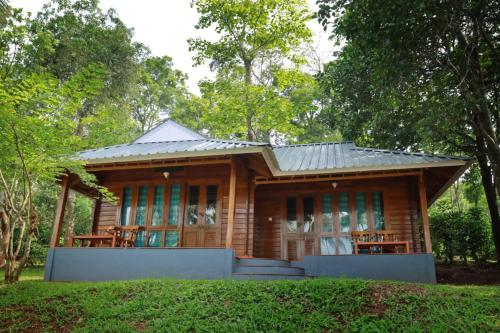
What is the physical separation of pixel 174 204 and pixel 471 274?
8779mm

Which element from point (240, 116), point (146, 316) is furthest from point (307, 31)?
point (146, 316)

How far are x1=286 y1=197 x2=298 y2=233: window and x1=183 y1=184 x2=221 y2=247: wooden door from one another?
7.22 feet

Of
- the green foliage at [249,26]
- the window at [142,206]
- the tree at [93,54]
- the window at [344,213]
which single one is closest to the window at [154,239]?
the window at [142,206]

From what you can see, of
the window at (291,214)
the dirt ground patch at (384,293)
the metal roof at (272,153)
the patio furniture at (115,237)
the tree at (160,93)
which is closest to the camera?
the dirt ground patch at (384,293)

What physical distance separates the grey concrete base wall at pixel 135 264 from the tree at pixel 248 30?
13753 mm

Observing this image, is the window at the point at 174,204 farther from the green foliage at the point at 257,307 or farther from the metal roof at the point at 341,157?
the green foliage at the point at 257,307

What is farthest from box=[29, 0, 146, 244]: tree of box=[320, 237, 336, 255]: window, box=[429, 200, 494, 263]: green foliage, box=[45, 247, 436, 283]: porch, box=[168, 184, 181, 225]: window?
box=[429, 200, 494, 263]: green foliage

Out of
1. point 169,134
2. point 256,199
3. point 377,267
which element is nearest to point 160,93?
point 169,134

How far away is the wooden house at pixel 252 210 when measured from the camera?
8.61 metres

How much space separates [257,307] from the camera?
19.6 feet

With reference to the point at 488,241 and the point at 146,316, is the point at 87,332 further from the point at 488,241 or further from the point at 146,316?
the point at 488,241

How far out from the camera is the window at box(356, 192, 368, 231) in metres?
10.6

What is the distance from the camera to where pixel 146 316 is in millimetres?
6098

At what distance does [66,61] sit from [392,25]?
14658mm
